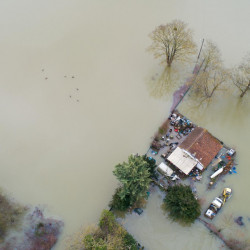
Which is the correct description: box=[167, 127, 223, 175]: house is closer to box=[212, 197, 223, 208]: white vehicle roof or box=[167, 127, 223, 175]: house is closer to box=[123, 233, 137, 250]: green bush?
box=[212, 197, 223, 208]: white vehicle roof

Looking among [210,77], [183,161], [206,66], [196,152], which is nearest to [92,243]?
[183,161]

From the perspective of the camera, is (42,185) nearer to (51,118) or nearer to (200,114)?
(51,118)

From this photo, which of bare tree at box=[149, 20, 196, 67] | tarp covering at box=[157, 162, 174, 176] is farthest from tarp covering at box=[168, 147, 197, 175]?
bare tree at box=[149, 20, 196, 67]

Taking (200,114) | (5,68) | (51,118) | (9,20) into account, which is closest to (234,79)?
(200,114)

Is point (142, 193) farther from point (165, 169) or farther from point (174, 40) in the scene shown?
point (174, 40)

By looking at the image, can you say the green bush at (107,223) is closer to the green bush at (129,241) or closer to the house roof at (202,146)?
the green bush at (129,241)

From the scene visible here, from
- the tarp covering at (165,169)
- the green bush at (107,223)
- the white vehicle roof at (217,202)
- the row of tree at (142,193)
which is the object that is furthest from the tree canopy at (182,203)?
the green bush at (107,223)
